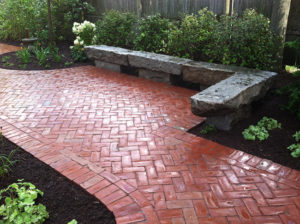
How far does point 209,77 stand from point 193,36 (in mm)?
1149

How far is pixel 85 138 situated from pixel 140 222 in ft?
5.67

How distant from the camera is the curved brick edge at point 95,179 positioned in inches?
101

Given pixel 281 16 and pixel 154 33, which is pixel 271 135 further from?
pixel 154 33

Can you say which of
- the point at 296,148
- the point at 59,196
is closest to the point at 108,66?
the point at 59,196

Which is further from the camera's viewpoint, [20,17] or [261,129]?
[20,17]

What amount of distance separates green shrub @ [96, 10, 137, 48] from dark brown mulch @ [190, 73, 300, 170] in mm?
4115

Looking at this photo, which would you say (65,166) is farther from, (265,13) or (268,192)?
(265,13)

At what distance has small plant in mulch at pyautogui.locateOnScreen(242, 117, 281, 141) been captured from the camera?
3706 mm

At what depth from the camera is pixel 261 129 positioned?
12.6ft

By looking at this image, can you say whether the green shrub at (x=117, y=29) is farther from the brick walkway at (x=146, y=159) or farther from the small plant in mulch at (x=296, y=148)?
the small plant in mulch at (x=296, y=148)

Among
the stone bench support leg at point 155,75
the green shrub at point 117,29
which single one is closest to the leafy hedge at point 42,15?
the green shrub at point 117,29

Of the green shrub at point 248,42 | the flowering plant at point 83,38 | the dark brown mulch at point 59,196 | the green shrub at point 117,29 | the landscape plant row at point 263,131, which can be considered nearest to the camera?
the dark brown mulch at point 59,196

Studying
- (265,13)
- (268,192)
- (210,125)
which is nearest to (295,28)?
(265,13)

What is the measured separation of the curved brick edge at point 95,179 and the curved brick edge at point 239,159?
3.56ft
